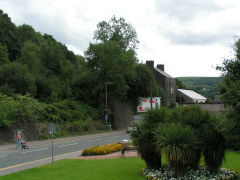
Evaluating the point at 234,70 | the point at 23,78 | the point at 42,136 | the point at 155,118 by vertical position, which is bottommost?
the point at 42,136

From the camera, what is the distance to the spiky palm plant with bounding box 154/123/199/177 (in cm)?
1155

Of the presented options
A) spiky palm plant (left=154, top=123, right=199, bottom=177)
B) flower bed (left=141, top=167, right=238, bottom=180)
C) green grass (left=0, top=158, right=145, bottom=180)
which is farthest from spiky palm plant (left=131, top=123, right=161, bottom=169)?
spiky palm plant (left=154, top=123, right=199, bottom=177)

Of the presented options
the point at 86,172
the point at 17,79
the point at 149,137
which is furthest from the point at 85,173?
the point at 17,79

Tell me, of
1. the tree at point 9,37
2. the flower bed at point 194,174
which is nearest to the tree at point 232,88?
the flower bed at point 194,174

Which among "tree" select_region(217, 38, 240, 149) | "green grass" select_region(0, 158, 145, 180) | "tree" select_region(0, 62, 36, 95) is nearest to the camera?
"tree" select_region(217, 38, 240, 149)

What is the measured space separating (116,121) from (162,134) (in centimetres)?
4521

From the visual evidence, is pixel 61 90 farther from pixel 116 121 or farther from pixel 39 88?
pixel 116 121

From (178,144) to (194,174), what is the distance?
1964 millimetres

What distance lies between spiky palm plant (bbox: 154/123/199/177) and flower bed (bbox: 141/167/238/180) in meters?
0.49

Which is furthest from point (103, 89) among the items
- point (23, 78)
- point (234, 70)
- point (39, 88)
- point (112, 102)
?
point (234, 70)

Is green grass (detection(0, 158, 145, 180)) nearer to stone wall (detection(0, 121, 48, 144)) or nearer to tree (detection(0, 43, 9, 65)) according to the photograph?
stone wall (detection(0, 121, 48, 144))

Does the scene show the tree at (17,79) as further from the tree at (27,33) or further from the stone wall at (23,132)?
the tree at (27,33)

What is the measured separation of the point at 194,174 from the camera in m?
12.8

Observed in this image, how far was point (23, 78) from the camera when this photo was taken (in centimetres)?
4141
